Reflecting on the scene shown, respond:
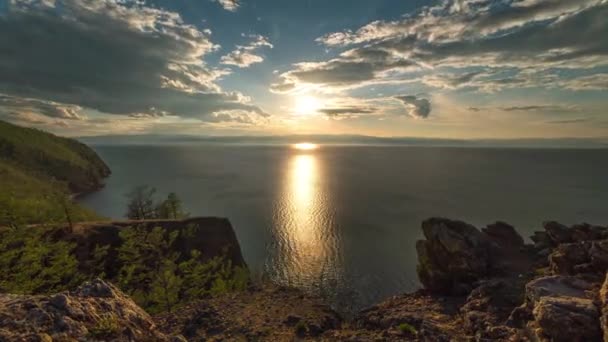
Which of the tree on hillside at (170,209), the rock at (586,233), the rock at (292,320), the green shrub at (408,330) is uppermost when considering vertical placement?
the rock at (586,233)

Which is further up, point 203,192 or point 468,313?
point 468,313

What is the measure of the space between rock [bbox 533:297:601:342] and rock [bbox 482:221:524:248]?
33752 millimetres

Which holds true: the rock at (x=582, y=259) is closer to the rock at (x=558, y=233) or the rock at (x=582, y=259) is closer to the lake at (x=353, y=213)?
the rock at (x=558, y=233)

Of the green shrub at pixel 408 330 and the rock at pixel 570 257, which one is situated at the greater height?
the rock at pixel 570 257

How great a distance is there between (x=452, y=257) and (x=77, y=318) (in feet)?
135

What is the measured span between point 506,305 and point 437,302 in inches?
412

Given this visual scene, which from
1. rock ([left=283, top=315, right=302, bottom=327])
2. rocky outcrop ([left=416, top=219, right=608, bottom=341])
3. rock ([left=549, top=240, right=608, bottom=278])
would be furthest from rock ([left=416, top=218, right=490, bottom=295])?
rock ([left=283, top=315, right=302, bottom=327])

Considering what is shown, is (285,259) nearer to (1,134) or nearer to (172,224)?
(172,224)

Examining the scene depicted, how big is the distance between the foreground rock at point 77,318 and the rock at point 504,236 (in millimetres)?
50494

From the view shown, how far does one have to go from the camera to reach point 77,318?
10734mm

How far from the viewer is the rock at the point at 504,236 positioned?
46.1m

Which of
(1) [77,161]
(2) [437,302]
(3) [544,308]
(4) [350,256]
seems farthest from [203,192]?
(3) [544,308]

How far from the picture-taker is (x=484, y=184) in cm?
18012

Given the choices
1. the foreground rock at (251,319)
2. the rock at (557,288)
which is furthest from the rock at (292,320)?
the rock at (557,288)
